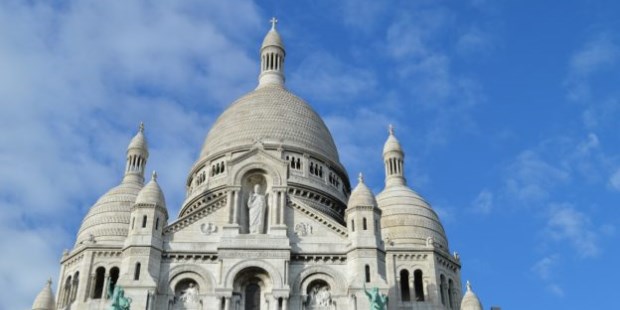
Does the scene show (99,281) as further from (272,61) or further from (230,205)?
(272,61)

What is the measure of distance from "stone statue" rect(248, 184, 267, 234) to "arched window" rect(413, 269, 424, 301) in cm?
903

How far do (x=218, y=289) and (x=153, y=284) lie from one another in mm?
2828

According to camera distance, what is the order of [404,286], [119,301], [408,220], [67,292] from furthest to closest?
[408,220] < [67,292] < [404,286] < [119,301]

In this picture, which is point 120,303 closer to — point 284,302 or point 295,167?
point 284,302

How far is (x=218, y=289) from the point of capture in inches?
1423

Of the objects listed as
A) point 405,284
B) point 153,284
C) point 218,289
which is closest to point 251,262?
point 218,289

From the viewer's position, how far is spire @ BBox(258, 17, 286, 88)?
59.5 metres

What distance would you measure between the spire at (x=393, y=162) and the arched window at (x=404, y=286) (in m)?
8.57

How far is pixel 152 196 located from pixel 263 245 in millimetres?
5896

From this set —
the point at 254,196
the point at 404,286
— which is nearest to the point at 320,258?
the point at 254,196

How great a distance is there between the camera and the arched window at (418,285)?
4234 centimetres

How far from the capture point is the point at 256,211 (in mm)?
39188

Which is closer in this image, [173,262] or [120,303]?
[120,303]

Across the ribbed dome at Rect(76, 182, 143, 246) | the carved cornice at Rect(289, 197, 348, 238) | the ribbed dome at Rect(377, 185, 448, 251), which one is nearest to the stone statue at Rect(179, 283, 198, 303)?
the carved cornice at Rect(289, 197, 348, 238)
